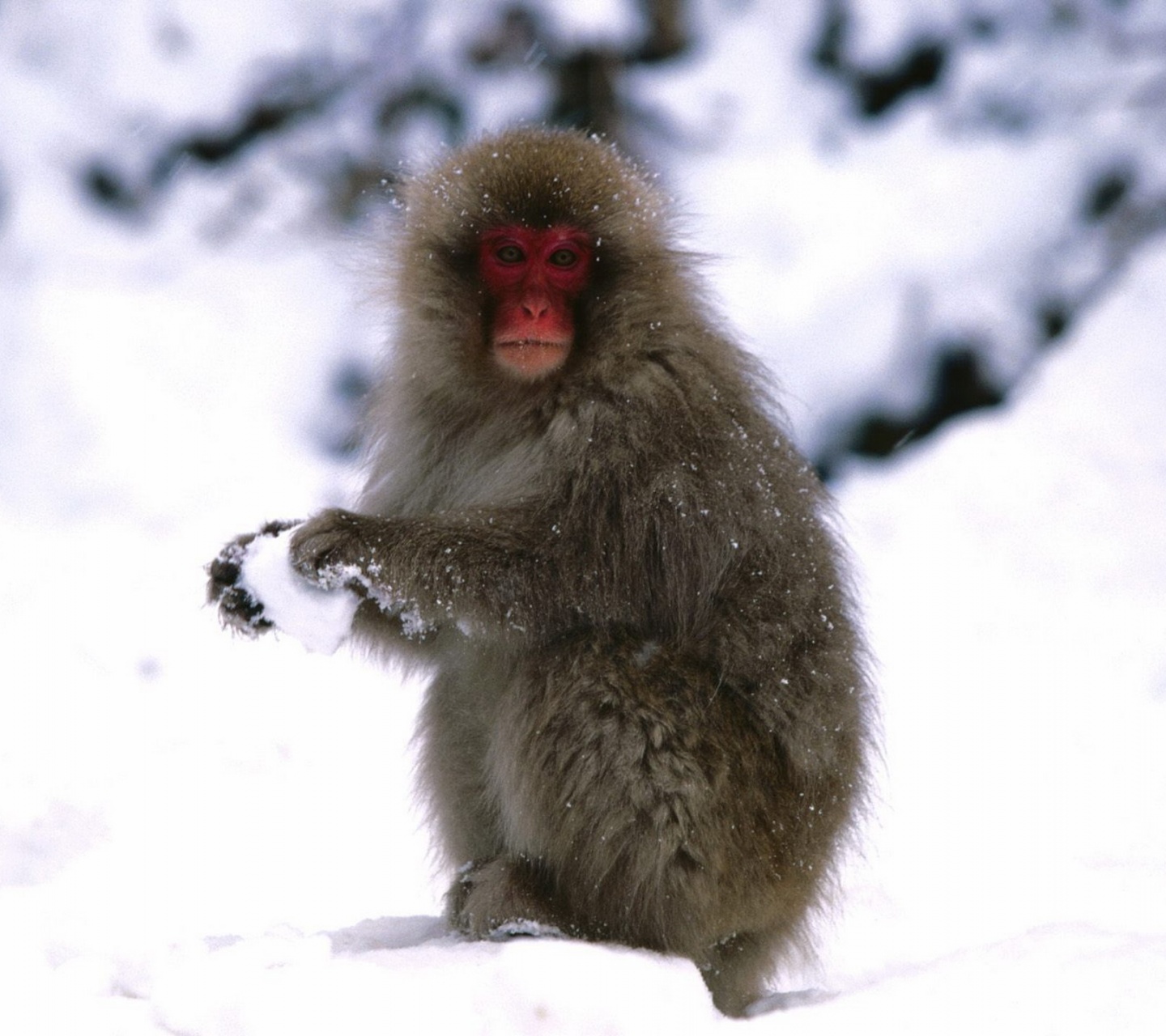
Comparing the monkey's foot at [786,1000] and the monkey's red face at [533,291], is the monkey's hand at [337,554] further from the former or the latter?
the monkey's foot at [786,1000]

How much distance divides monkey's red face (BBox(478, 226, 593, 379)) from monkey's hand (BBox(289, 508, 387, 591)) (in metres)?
0.47

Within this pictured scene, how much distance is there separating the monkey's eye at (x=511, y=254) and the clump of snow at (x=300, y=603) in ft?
2.40

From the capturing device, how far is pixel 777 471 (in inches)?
122

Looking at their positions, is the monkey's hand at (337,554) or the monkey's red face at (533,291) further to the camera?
the monkey's red face at (533,291)

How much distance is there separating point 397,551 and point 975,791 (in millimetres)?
2260

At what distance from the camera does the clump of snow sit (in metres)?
2.82

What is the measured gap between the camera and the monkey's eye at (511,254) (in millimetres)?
3096

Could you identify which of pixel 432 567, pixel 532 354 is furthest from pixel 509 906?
pixel 532 354

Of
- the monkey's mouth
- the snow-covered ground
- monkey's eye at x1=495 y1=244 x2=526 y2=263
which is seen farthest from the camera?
monkey's eye at x1=495 y1=244 x2=526 y2=263

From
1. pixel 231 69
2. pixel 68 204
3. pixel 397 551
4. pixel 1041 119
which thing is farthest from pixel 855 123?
pixel 397 551

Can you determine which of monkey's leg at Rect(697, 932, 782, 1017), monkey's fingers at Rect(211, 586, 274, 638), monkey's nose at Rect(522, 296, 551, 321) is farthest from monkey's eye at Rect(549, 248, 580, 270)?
monkey's leg at Rect(697, 932, 782, 1017)

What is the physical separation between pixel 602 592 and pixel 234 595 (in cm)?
71

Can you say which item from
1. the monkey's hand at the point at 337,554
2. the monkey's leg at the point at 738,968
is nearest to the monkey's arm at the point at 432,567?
the monkey's hand at the point at 337,554

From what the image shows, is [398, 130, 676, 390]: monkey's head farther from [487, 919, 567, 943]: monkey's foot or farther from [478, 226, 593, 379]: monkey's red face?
[487, 919, 567, 943]: monkey's foot
